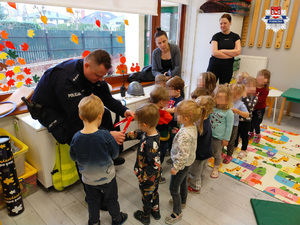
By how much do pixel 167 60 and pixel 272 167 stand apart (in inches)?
74.7

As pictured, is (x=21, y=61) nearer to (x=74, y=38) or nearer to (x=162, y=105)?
(x=74, y=38)

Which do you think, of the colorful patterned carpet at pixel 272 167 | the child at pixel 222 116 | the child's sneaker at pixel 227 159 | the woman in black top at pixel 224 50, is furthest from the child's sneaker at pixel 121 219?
the woman in black top at pixel 224 50

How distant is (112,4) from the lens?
102 inches

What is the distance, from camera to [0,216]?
5.84 feet

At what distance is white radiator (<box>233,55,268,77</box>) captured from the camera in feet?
14.0

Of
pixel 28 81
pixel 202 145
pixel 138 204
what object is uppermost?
pixel 28 81

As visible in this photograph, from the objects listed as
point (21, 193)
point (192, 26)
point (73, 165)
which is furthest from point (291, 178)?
point (192, 26)

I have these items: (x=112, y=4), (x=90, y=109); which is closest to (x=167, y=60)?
(x=112, y=4)

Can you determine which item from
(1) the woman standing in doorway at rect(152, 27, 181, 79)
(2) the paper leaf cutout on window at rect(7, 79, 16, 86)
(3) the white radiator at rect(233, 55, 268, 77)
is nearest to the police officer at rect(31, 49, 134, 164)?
(2) the paper leaf cutout on window at rect(7, 79, 16, 86)

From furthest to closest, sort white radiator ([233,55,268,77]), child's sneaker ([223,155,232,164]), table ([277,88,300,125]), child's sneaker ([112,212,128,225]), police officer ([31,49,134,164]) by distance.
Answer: white radiator ([233,55,268,77]), table ([277,88,300,125]), child's sneaker ([223,155,232,164]), child's sneaker ([112,212,128,225]), police officer ([31,49,134,164])

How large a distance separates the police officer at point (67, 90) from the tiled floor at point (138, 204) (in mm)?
640

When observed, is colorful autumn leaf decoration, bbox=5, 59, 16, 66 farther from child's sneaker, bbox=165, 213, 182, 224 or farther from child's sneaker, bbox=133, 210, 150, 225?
child's sneaker, bbox=165, 213, 182, 224

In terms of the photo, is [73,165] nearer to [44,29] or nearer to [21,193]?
[21,193]

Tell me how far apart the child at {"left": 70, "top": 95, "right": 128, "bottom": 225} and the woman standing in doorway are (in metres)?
1.63
